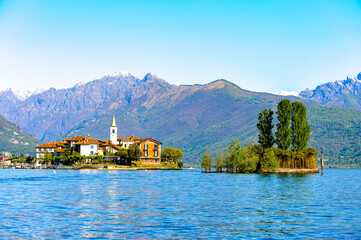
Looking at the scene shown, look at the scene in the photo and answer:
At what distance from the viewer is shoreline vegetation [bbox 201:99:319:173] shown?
141 metres

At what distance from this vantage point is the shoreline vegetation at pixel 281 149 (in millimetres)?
141125

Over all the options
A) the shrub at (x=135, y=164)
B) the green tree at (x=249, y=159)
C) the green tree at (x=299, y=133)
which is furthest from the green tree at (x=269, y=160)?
the shrub at (x=135, y=164)

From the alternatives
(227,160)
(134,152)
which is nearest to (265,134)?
(227,160)

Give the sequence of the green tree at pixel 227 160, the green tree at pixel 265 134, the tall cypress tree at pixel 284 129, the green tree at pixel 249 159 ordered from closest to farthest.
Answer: the green tree at pixel 249 159
the tall cypress tree at pixel 284 129
the green tree at pixel 265 134
the green tree at pixel 227 160

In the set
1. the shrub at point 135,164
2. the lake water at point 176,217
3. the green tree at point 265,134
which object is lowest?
the lake water at point 176,217

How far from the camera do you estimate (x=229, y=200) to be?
56.7m

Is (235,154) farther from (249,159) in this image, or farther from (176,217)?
(176,217)

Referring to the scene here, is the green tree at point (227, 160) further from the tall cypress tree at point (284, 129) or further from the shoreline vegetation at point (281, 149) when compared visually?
the tall cypress tree at point (284, 129)

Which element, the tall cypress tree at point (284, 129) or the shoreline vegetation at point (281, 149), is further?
the tall cypress tree at point (284, 129)

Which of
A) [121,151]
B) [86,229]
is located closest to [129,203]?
[86,229]

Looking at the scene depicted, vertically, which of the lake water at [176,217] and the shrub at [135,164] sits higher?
the shrub at [135,164]

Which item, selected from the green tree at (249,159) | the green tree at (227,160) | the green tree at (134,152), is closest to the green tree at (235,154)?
the green tree at (249,159)

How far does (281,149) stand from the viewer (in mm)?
142750

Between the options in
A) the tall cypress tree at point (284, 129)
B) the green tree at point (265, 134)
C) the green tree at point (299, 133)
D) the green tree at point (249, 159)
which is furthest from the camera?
the green tree at point (265, 134)
